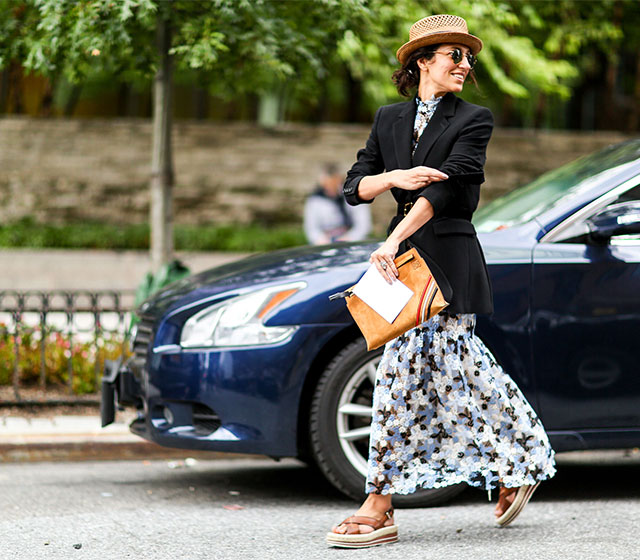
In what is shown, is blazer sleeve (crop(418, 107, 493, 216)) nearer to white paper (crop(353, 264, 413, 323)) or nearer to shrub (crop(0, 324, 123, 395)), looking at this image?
white paper (crop(353, 264, 413, 323))

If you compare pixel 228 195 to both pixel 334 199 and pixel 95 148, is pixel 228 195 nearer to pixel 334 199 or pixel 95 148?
pixel 95 148

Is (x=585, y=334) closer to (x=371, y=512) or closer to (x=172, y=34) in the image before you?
(x=371, y=512)

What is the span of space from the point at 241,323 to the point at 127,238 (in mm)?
11670

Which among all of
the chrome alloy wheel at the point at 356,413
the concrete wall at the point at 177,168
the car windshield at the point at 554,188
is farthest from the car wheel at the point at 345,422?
the concrete wall at the point at 177,168

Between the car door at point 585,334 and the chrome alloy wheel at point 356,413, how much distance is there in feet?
2.46

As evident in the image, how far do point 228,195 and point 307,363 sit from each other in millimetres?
12604

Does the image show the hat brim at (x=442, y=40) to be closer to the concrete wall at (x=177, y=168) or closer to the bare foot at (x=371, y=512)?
the bare foot at (x=371, y=512)

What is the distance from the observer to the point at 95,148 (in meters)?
17.0

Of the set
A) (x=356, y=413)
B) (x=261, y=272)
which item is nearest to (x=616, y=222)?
(x=356, y=413)

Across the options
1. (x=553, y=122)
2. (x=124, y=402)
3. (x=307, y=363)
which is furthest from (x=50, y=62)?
(x=553, y=122)

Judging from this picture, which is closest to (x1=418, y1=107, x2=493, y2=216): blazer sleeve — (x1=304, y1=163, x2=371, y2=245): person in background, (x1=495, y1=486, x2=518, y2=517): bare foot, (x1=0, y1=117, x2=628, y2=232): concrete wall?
(x1=495, y1=486, x2=518, y2=517): bare foot

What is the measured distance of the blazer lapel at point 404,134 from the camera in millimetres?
4109

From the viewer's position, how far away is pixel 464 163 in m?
3.97

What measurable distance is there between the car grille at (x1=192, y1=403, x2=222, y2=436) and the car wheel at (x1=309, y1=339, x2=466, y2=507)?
0.44m
